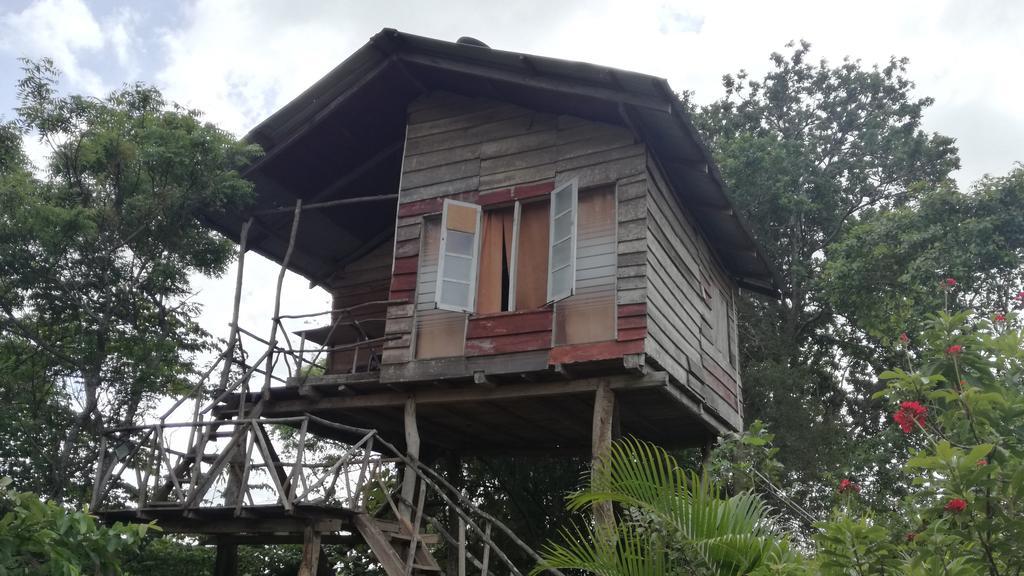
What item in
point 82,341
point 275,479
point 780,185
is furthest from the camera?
point 780,185

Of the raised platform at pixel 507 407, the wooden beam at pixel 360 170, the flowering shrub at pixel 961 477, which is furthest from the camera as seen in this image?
the wooden beam at pixel 360 170

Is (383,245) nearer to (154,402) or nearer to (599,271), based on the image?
(154,402)

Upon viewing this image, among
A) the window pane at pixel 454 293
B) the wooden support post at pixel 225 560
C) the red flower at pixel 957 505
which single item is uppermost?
the window pane at pixel 454 293

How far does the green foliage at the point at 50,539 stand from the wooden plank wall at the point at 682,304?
5385 mm

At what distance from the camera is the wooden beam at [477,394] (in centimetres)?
861

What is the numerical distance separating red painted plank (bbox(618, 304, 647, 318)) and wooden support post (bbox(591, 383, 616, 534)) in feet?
2.44

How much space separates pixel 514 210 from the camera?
32.3ft

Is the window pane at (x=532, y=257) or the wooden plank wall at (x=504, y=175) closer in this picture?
the wooden plank wall at (x=504, y=175)

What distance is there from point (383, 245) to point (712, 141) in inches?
533

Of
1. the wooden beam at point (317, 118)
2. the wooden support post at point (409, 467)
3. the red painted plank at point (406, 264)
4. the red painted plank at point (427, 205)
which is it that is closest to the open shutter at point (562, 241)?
the red painted plank at point (427, 205)

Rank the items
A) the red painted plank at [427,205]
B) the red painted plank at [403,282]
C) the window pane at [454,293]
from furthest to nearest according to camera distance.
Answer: the red painted plank at [427,205] → the red painted plank at [403,282] → the window pane at [454,293]

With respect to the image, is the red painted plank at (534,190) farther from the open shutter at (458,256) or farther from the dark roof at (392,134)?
the dark roof at (392,134)

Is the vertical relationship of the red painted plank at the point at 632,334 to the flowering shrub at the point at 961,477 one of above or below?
above

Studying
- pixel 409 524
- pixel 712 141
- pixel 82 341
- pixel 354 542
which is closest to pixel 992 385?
pixel 409 524
